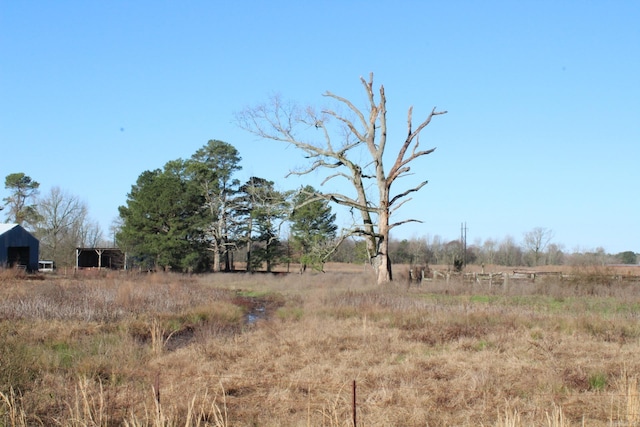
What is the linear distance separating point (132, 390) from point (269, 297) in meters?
20.3

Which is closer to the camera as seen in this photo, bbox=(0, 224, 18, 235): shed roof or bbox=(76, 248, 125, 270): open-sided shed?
bbox=(0, 224, 18, 235): shed roof

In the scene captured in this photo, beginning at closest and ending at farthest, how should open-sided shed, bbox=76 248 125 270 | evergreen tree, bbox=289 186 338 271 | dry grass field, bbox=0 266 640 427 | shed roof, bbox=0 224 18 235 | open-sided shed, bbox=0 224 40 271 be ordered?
dry grass field, bbox=0 266 640 427 < open-sided shed, bbox=0 224 40 271 < shed roof, bbox=0 224 18 235 < evergreen tree, bbox=289 186 338 271 < open-sided shed, bbox=76 248 125 270

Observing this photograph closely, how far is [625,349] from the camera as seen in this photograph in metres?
12.5

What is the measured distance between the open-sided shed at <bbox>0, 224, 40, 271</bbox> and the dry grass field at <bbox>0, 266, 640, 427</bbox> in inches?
1085

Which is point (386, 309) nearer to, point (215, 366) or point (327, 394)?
point (215, 366)

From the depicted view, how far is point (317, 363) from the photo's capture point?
11203mm

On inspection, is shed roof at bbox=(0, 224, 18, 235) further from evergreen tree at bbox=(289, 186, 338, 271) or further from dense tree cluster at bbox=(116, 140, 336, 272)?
evergreen tree at bbox=(289, 186, 338, 271)

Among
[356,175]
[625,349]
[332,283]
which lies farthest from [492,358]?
[332,283]

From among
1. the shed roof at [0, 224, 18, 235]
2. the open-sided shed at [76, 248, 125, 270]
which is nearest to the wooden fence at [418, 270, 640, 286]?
the shed roof at [0, 224, 18, 235]

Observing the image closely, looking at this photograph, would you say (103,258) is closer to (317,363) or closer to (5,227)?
(5,227)

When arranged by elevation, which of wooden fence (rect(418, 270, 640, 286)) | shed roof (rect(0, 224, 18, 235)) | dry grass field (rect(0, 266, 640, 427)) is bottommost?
dry grass field (rect(0, 266, 640, 427))

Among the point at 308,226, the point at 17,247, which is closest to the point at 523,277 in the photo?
the point at 308,226

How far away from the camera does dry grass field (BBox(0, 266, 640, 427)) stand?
7738mm

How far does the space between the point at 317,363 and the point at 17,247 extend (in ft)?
140
